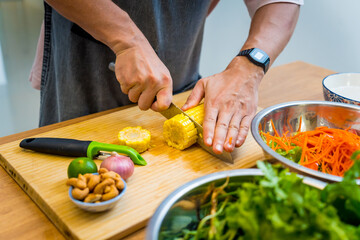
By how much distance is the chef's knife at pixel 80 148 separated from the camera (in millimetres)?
1326

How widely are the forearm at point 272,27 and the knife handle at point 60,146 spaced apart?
988mm

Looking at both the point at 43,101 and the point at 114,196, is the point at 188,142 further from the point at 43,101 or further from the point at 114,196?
the point at 43,101

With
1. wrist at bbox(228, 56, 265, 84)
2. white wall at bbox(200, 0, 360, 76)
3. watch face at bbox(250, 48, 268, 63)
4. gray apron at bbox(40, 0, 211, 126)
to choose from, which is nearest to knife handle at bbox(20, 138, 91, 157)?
gray apron at bbox(40, 0, 211, 126)

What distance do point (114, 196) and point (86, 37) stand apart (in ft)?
3.49

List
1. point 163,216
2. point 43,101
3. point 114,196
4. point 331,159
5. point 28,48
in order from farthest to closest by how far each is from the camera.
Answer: point 28,48
point 43,101
point 331,159
point 114,196
point 163,216

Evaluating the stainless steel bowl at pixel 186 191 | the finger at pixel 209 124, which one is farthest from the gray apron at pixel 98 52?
the stainless steel bowl at pixel 186 191

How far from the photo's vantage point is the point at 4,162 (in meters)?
1.36

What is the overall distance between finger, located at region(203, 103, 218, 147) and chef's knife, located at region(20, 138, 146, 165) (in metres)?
0.26

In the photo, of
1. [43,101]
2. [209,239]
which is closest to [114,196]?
[209,239]

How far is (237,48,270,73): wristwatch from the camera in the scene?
1742mm

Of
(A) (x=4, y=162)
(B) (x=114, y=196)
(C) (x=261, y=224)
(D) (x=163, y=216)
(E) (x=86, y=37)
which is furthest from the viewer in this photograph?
(E) (x=86, y=37)

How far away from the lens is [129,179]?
1254 mm

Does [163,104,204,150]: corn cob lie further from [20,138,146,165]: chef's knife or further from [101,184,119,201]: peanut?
[101,184,119,201]: peanut

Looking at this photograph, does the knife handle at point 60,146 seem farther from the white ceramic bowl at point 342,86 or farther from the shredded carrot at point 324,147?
the white ceramic bowl at point 342,86
